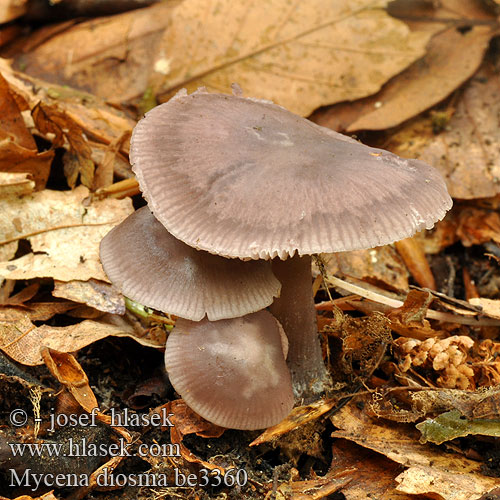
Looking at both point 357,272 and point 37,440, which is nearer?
point 37,440

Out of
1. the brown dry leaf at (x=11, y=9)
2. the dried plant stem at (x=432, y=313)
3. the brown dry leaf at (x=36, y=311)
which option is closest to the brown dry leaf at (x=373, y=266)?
the dried plant stem at (x=432, y=313)

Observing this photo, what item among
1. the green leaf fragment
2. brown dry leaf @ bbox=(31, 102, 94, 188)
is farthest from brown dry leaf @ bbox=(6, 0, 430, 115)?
the green leaf fragment

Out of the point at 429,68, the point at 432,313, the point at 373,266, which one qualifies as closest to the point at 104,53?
the point at 429,68

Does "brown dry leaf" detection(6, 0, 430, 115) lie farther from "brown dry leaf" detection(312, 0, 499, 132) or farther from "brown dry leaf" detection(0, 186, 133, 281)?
"brown dry leaf" detection(0, 186, 133, 281)

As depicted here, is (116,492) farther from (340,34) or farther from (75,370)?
(340,34)

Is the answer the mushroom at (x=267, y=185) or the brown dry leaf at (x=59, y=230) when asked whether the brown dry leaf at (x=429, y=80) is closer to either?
the mushroom at (x=267, y=185)

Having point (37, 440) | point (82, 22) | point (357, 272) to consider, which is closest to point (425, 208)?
point (357, 272)
